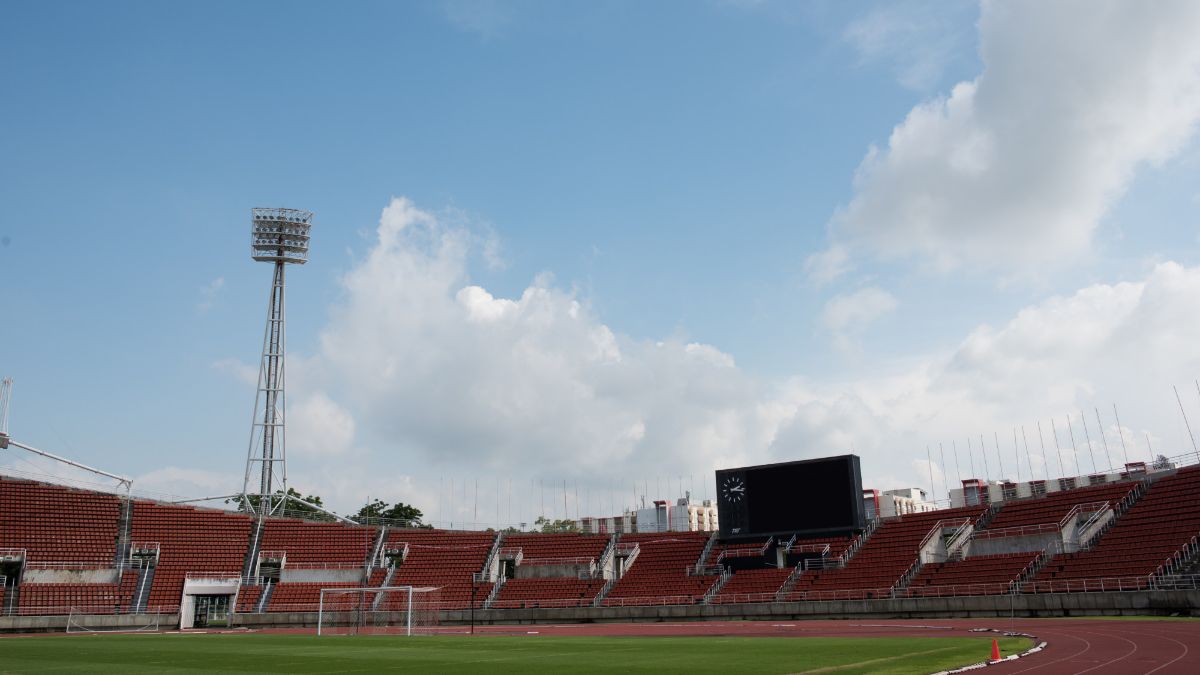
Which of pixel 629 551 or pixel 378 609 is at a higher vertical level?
pixel 629 551

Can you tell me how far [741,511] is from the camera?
62188 mm

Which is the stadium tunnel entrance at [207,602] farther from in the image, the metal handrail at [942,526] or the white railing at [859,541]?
the metal handrail at [942,526]

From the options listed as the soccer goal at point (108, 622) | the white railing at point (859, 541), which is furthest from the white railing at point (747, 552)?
the soccer goal at point (108, 622)

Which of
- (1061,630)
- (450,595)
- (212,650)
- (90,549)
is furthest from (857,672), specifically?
(90,549)

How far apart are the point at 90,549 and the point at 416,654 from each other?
46.0m

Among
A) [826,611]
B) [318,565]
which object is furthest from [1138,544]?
[318,565]

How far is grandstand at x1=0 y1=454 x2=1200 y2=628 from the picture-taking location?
4738 centimetres

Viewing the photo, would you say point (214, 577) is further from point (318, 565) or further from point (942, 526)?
point (942, 526)

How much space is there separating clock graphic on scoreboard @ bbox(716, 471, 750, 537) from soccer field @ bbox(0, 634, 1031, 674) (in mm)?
29214

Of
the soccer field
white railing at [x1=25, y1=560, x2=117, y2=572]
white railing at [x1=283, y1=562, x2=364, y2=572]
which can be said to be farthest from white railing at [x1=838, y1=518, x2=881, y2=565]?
white railing at [x1=25, y1=560, x2=117, y2=572]

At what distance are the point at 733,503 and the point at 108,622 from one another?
43.1 meters

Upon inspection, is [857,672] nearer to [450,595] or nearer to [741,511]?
[741,511]

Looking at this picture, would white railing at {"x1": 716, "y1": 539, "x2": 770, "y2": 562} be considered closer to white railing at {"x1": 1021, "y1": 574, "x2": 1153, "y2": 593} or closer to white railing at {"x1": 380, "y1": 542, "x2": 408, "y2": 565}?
white railing at {"x1": 1021, "y1": 574, "x2": 1153, "y2": 593}

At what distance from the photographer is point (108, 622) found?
5525 centimetres
